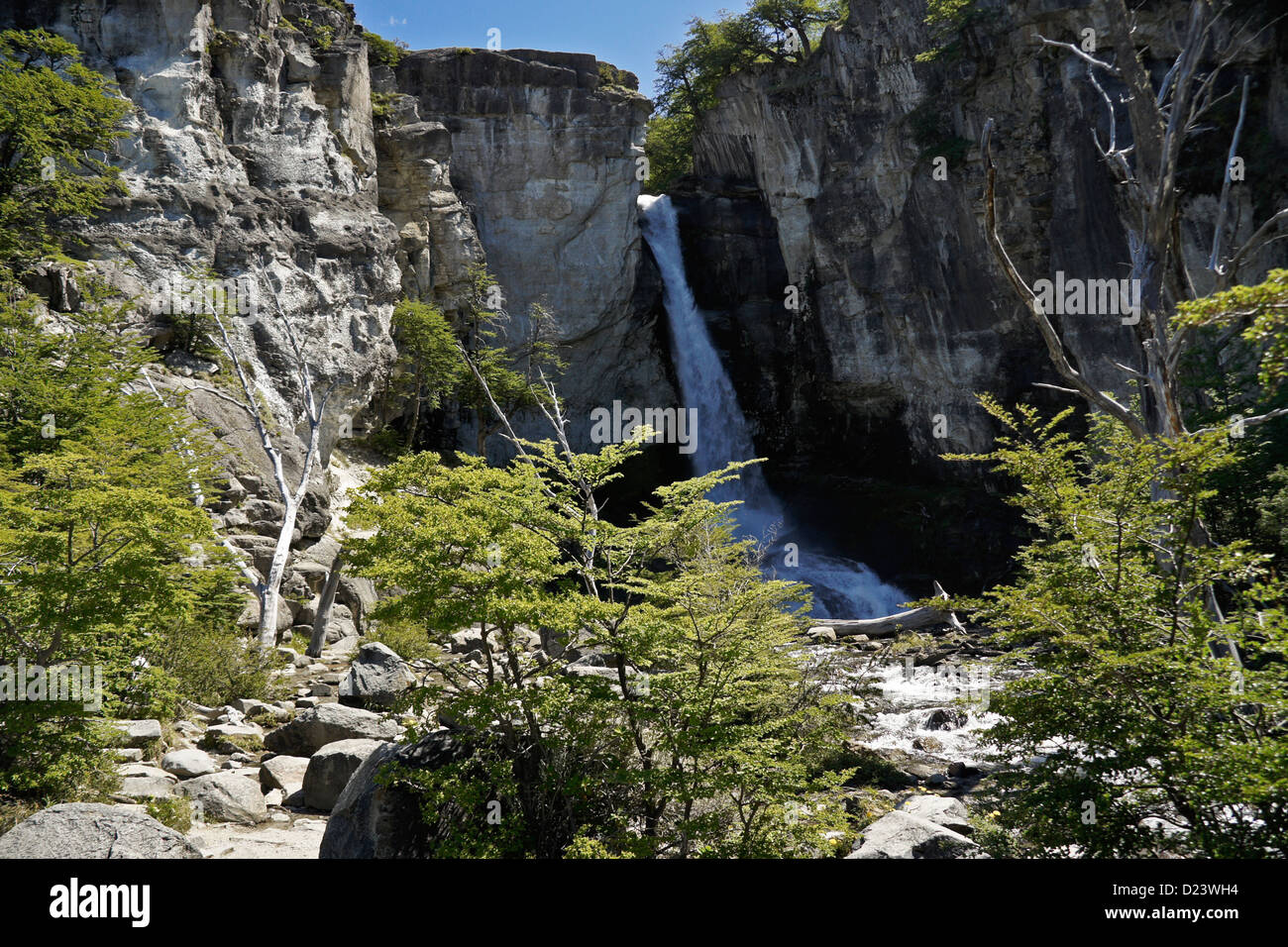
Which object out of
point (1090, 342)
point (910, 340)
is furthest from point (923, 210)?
point (1090, 342)

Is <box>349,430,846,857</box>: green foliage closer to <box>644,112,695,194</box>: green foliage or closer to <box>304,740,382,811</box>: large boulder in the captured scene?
<box>304,740,382,811</box>: large boulder

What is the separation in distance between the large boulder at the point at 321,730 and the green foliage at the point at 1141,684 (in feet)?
24.4

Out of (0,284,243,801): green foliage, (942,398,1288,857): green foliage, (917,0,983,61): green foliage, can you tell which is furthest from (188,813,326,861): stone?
(917,0,983,61): green foliage

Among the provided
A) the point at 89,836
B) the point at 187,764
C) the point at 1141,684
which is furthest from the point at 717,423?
the point at 89,836

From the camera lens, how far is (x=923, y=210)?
2441 centimetres

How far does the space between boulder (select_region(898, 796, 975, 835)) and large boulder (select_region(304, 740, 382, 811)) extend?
5.80 metres

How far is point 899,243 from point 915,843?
22363mm

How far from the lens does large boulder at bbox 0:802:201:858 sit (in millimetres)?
5082

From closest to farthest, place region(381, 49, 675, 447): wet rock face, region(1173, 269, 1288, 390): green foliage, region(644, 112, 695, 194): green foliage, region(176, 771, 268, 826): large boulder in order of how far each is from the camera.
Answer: region(1173, 269, 1288, 390): green foliage, region(176, 771, 268, 826): large boulder, region(381, 49, 675, 447): wet rock face, region(644, 112, 695, 194): green foliage

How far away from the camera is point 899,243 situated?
82.3 feet

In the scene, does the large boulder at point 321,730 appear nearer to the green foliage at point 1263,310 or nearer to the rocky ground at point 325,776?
the rocky ground at point 325,776

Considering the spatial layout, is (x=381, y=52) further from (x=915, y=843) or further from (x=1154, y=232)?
(x=915, y=843)

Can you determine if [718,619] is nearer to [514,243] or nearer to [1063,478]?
[1063,478]
